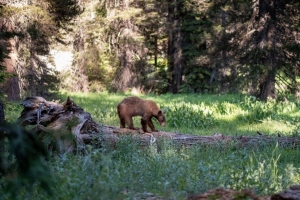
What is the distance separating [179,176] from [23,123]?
14.3ft

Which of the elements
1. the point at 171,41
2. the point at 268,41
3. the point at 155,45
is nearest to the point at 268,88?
the point at 268,41

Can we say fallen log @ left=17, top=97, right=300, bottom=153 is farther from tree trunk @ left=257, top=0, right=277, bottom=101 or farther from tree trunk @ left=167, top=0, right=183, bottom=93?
tree trunk @ left=167, top=0, right=183, bottom=93

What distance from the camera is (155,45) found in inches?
1631

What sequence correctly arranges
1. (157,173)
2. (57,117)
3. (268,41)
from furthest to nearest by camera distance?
(268,41) → (57,117) → (157,173)

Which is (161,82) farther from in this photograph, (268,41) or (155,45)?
(268,41)

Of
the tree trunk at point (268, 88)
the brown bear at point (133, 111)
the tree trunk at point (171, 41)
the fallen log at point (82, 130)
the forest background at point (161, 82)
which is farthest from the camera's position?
the tree trunk at point (171, 41)

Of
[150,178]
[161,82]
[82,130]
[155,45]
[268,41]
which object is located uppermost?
[155,45]

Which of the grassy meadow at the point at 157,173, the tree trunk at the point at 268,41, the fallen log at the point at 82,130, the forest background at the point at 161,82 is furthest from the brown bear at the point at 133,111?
the tree trunk at the point at 268,41

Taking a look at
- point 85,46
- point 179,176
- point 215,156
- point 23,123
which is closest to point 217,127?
point 215,156

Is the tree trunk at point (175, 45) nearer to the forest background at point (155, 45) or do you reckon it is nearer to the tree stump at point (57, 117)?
the forest background at point (155, 45)

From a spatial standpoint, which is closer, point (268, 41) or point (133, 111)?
point (133, 111)

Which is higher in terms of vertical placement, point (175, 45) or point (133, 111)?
point (175, 45)

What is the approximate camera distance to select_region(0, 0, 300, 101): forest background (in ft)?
63.7

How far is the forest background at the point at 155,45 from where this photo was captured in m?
19.4
